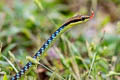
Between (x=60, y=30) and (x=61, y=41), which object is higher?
(x=61, y=41)

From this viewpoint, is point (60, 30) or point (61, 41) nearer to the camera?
point (60, 30)

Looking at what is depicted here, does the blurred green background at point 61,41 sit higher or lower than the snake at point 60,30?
higher

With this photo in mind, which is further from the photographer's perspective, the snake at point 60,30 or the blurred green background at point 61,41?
the blurred green background at point 61,41

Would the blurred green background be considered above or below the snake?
above

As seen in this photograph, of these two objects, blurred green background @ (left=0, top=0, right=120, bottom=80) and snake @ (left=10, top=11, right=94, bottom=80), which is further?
blurred green background @ (left=0, top=0, right=120, bottom=80)

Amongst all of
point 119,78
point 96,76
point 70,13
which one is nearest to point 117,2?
point 70,13

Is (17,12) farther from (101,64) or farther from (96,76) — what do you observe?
(96,76)

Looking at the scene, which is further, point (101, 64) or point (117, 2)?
point (117, 2)

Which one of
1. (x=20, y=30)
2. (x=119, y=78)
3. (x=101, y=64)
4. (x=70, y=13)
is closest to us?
(x=119, y=78)
